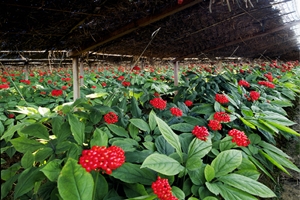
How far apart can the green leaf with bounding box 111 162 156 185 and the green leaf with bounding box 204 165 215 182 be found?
241mm

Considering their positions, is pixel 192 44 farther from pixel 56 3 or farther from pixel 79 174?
pixel 79 174

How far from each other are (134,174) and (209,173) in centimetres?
34

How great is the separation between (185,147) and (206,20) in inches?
61.5

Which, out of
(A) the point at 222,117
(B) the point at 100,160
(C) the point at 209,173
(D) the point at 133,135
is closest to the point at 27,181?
(B) the point at 100,160

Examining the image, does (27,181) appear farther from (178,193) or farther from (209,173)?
(209,173)

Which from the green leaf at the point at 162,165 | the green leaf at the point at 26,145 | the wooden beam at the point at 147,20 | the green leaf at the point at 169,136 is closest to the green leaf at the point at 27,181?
the green leaf at the point at 26,145

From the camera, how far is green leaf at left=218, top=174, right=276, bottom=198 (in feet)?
3.09

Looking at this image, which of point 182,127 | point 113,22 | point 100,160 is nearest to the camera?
point 100,160

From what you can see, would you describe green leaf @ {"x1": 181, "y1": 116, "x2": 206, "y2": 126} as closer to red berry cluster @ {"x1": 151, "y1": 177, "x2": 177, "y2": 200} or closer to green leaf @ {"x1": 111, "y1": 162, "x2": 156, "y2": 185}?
green leaf @ {"x1": 111, "y1": 162, "x2": 156, "y2": 185}

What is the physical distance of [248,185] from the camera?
3.24 feet

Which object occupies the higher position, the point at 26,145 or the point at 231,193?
the point at 26,145

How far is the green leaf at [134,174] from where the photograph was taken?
2.98ft

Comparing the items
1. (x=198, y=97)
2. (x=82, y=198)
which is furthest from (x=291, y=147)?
(x=82, y=198)

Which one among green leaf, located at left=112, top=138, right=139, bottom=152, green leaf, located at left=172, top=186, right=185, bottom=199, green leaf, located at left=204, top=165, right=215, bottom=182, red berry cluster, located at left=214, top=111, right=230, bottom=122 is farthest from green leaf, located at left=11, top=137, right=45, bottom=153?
red berry cluster, located at left=214, top=111, right=230, bottom=122
